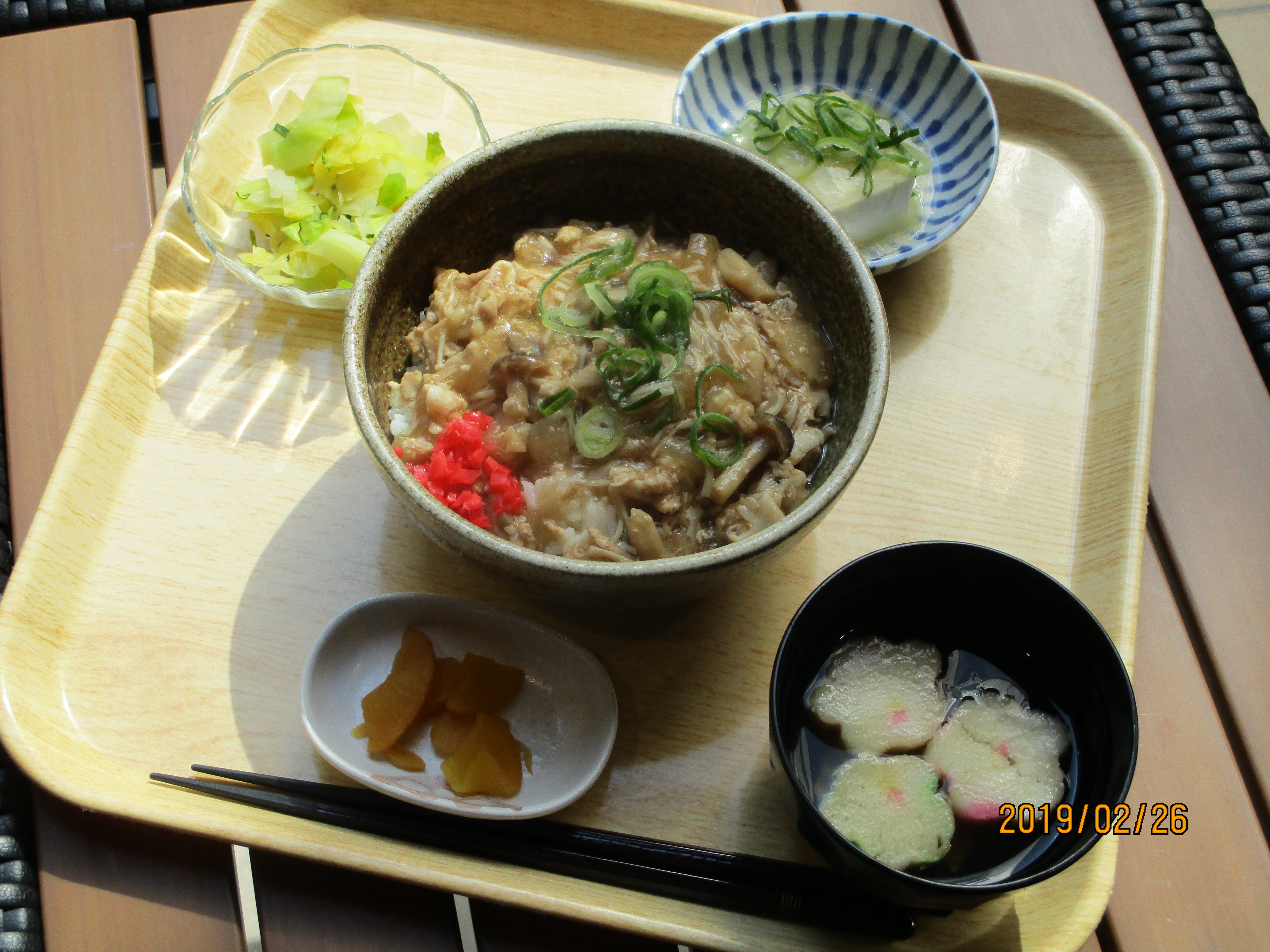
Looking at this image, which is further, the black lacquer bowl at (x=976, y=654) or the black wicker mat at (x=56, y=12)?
the black wicker mat at (x=56, y=12)

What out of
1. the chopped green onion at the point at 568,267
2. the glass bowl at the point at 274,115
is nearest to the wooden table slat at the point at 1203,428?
the chopped green onion at the point at 568,267

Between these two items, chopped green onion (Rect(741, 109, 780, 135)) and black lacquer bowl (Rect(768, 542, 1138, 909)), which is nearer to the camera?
black lacquer bowl (Rect(768, 542, 1138, 909))

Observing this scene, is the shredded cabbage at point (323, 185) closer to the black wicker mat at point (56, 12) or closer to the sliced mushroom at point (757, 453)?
the black wicker mat at point (56, 12)

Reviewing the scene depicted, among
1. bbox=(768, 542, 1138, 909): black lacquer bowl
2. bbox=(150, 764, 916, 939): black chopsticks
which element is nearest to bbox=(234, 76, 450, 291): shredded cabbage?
bbox=(150, 764, 916, 939): black chopsticks

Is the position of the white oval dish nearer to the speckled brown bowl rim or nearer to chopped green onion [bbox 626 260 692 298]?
the speckled brown bowl rim

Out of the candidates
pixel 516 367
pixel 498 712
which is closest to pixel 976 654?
pixel 498 712
